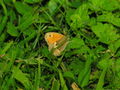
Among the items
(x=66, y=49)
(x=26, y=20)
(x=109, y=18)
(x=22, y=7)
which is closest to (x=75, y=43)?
(x=66, y=49)

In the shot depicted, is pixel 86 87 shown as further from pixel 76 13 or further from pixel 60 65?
pixel 76 13

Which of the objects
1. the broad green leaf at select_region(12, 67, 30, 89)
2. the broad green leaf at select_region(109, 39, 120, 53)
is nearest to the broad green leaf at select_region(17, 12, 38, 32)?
the broad green leaf at select_region(12, 67, 30, 89)

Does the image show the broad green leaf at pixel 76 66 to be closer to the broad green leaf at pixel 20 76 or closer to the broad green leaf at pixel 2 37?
the broad green leaf at pixel 20 76

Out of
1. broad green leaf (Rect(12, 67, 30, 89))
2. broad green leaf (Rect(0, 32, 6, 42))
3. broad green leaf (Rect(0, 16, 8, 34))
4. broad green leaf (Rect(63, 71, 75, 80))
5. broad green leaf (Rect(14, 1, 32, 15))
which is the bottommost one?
broad green leaf (Rect(63, 71, 75, 80))

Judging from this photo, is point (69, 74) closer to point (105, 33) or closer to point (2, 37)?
point (105, 33)

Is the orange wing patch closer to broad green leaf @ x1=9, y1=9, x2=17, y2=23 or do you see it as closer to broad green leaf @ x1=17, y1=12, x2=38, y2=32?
broad green leaf @ x1=17, y1=12, x2=38, y2=32
